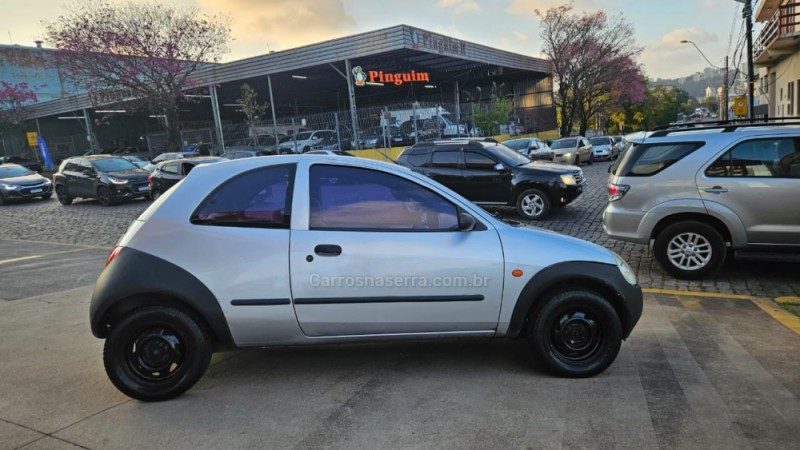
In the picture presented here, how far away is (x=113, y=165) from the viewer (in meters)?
17.8

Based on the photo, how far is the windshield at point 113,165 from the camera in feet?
57.2

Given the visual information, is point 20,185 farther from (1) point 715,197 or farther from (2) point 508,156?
(1) point 715,197

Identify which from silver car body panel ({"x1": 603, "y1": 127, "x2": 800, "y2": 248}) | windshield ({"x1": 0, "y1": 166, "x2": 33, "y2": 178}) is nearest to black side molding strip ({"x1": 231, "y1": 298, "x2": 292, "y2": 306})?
silver car body panel ({"x1": 603, "y1": 127, "x2": 800, "y2": 248})

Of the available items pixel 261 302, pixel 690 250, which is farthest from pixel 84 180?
pixel 690 250

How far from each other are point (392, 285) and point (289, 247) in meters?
0.74

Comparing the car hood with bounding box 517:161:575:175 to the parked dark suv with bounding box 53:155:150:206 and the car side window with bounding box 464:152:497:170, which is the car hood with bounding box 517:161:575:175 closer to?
the car side window with bounding box 464:152:497:170

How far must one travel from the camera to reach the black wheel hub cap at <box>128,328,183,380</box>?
3.54 metres

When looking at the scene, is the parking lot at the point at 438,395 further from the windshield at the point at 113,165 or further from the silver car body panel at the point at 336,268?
the windshield at the point at 113,165

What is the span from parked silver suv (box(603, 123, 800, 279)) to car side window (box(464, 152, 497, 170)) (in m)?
4.65

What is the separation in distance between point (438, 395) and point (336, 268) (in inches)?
43.4

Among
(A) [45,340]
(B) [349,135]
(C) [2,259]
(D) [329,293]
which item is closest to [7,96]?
(B) [349,135]

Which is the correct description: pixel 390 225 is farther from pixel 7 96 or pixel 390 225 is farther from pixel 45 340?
pixel 7 96

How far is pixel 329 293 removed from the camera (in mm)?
3523

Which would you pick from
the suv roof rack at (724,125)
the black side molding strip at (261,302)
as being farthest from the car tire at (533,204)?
the black side molding strip at (261,302)
